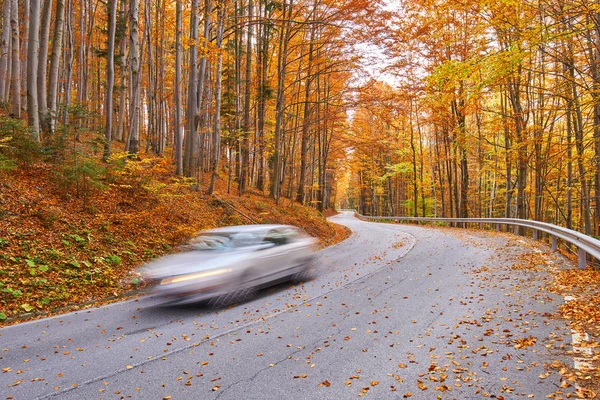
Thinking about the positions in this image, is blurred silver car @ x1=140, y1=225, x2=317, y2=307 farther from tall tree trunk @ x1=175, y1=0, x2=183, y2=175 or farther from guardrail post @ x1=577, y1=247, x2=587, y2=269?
tall tree trunk @ x1=175, y1=0, x2=183, y2=175

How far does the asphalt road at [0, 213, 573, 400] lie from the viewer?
3.75 m

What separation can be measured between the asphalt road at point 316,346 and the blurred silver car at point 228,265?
13.6 inches

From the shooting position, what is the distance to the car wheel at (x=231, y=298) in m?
6.91

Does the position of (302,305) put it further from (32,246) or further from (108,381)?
(32,246)

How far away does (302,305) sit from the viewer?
672 cm

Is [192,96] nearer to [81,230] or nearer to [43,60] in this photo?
[43,60]

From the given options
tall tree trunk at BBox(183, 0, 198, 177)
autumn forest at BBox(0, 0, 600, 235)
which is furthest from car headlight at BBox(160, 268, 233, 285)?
tall tree trunk at BBox(183, 0, 198, 177)

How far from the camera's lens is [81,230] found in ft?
30.7

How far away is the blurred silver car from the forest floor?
51.9 inches

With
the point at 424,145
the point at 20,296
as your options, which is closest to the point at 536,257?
the point at 20,296

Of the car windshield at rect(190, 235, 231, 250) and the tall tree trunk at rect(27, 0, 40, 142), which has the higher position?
the tall tree trunk at rect(27, 0, 40, 142)

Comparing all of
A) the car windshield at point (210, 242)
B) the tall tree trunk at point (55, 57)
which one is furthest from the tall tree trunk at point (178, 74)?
the car windshield at point (210, 242)

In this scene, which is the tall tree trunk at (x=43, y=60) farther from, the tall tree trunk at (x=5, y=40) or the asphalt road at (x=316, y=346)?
the asphalt road at (x=316, y=346)

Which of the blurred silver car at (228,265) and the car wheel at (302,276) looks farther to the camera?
the car wheel at (302,276)
